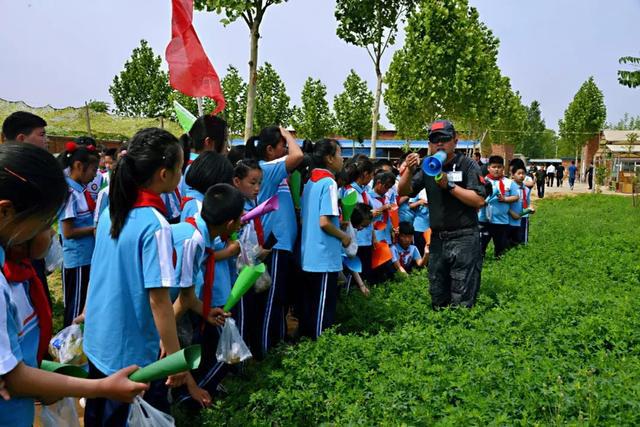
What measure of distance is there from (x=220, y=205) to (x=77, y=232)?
2.32 metres

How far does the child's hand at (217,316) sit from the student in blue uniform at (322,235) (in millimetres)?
1332

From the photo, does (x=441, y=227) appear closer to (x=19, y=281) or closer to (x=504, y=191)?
(x=19, y=281)

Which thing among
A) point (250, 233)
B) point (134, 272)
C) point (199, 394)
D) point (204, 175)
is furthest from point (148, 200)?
point (250, 233)

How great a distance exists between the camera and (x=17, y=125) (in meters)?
4.07

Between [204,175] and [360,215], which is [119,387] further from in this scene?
[360,215]

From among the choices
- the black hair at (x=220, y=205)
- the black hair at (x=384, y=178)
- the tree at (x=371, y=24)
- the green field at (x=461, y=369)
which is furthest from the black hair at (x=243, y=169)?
the tree at (x=371, y=24)

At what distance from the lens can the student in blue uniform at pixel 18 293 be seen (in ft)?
5.15

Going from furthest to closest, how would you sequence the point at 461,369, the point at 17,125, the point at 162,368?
1. the point at 17,125
2. the point at 461,369
3. the point at 162,368

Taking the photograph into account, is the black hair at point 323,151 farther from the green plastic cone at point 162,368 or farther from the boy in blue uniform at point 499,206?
the boy in blue uniform at point 499,206

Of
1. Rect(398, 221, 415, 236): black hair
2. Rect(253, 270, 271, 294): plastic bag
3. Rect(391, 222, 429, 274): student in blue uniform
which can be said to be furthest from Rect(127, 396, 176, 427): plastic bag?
Rect(398, 221, 415, 236): black hair

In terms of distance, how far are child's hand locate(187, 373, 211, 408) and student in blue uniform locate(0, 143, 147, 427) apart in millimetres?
1338

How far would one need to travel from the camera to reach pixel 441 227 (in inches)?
184

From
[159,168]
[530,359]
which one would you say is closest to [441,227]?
[530,359]

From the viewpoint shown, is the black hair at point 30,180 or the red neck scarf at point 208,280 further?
the red neck scarf at point 208,280
